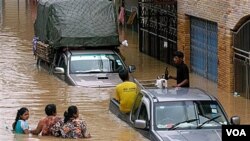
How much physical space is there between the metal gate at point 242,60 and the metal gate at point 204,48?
183 cm

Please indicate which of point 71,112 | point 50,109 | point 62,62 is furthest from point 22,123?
point 62,62

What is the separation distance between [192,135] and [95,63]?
11052mm

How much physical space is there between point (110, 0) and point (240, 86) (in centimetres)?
699

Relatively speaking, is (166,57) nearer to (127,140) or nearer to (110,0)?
(110,0)

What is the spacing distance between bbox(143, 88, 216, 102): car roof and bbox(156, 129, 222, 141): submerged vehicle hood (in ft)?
3.42

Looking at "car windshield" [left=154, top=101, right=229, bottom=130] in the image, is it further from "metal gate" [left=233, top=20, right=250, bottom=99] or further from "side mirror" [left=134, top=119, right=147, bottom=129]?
"metal gate" [left=233, top=20, right=250, bottom=99]

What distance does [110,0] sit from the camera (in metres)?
28.6

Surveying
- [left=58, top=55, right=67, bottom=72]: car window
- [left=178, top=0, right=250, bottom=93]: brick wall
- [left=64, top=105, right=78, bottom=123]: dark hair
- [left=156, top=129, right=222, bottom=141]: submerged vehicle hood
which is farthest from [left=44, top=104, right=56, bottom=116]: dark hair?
[left=58, top=55, right=67, bottom=72]: car window

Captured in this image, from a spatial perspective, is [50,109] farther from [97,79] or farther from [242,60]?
[242,60]

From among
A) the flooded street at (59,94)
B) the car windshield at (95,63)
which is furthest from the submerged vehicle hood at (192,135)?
the car windshield at (95,63)

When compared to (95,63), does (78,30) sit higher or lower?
higher

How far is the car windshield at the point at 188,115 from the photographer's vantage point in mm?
14401

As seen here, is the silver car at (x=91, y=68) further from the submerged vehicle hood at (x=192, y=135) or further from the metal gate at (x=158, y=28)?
the submerged vehicle hood at (x=192, y=135)

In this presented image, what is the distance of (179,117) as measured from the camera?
48.0ft
